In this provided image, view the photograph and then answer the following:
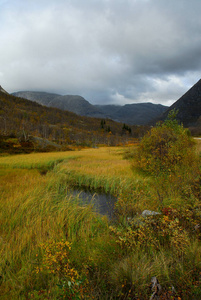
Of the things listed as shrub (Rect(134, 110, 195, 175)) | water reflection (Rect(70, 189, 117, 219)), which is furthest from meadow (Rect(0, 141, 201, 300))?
shrub (Rect(134, 110, 195, 175))

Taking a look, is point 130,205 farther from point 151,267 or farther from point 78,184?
point 78,184

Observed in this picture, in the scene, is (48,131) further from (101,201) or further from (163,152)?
(101,201)

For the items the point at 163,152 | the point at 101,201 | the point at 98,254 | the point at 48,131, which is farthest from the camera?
the point at 48,131

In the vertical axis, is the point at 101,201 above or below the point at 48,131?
below

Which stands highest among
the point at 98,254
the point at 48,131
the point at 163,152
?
the point at 48,131

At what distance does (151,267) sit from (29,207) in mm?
5898

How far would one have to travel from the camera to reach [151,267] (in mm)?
3051

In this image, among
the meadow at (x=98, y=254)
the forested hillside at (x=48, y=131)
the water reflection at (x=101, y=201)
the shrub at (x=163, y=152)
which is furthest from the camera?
the forested hillside at (x=48, y=131)

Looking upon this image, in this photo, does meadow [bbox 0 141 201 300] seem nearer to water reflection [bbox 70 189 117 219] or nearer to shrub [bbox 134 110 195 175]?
water reflection [bbox 70 189 117 219]

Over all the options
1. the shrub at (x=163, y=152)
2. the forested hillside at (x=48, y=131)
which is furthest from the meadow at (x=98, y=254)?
the forested hillside at (x=48, y=131)

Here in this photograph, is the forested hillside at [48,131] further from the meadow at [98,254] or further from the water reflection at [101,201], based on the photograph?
the meadow at [98,254]

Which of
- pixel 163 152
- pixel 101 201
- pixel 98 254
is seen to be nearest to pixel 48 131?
pixel 163 152

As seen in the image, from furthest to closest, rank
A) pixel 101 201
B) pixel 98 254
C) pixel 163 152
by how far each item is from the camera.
Result: pixel 163 152
pixel 101 201
pixel 98 254

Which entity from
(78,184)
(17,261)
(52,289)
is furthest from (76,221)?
(78,184)
